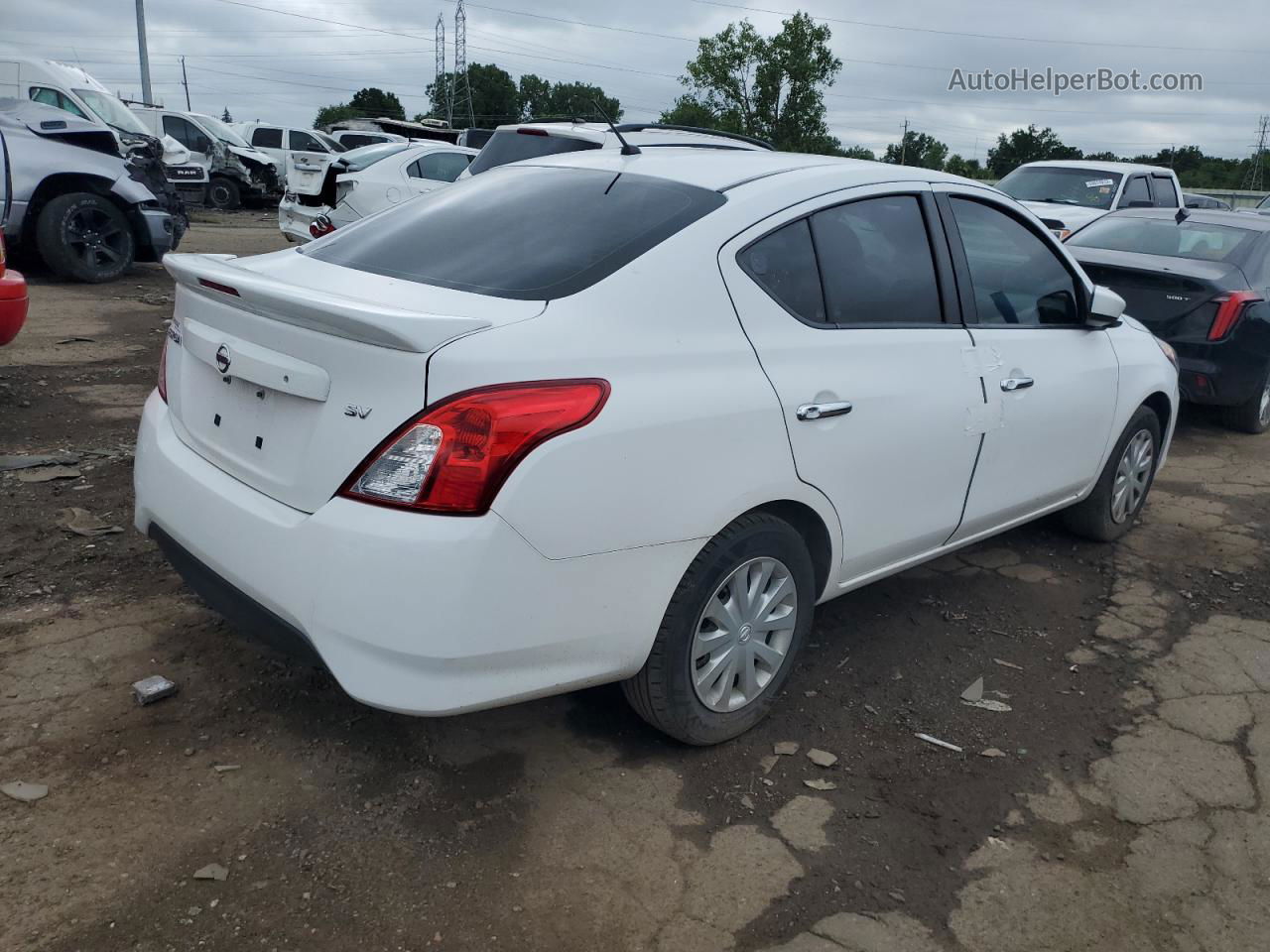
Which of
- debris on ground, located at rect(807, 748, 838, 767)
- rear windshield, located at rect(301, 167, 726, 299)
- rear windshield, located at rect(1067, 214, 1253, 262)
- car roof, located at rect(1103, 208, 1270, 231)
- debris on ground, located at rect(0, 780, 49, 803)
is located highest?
rear windshield, located at rect(301, 167, 726, 299)

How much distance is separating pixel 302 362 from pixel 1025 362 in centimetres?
252

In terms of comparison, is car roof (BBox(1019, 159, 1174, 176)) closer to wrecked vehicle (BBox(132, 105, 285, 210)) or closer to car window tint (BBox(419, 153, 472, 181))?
car window tint (BBox(419, 153, 472, 181))

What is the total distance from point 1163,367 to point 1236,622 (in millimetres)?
1224

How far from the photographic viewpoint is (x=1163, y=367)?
4.80m

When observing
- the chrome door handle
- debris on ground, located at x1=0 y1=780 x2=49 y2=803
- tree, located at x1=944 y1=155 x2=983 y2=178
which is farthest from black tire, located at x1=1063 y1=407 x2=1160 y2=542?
tree, located at x1=944 y1=155 x2=983 y2=178

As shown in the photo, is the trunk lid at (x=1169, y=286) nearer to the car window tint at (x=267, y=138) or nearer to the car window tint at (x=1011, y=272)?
the car window tint at (x=1011, y=272)

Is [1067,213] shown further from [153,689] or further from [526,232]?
[153,689]

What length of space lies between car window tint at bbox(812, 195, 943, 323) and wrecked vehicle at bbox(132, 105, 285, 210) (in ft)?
67.7

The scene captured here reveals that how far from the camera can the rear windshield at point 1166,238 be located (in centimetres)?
733

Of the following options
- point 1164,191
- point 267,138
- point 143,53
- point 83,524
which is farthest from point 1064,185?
point 143,53

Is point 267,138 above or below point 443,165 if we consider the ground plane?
below

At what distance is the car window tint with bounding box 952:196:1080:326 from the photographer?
3.69 m

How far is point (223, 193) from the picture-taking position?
22391 millimetres

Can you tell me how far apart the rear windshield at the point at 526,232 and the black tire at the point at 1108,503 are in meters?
2.61
